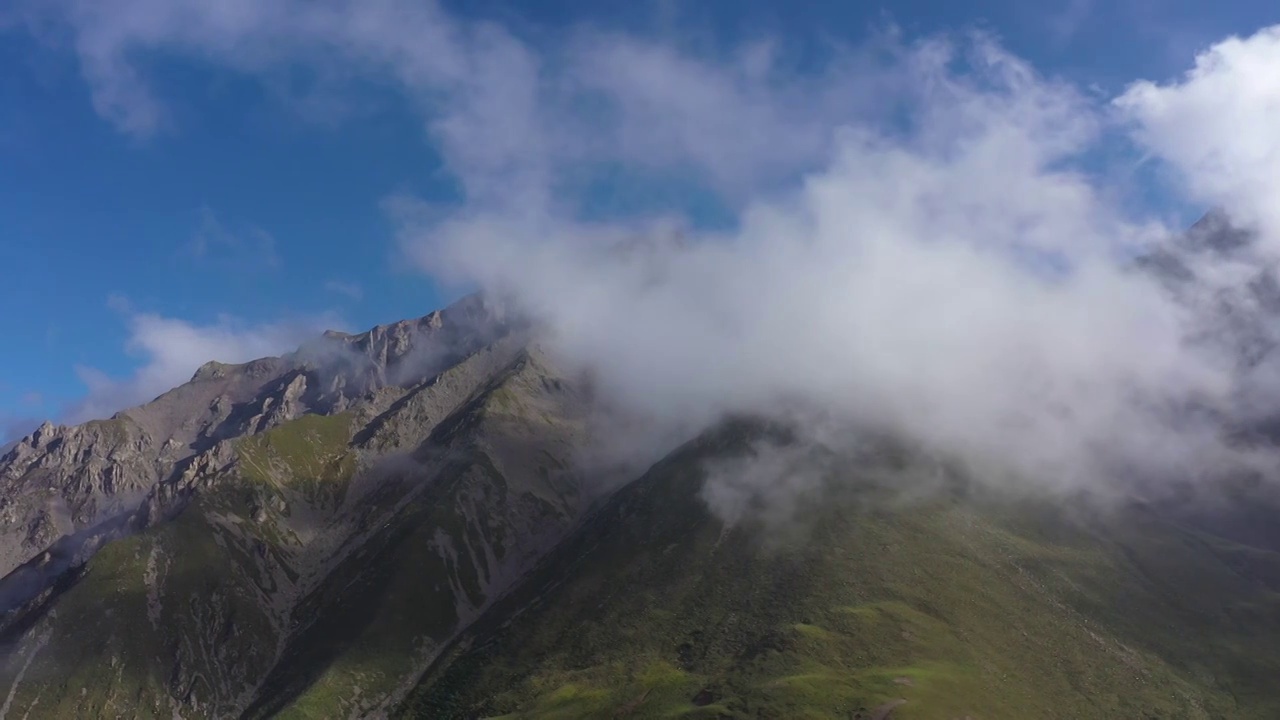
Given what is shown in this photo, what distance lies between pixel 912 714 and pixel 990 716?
22.3 meters

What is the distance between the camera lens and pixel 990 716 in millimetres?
199875

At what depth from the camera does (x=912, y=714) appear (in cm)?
19225

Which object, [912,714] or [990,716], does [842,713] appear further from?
[990,716]

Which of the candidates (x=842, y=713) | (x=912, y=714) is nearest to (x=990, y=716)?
(x=912, y=714)

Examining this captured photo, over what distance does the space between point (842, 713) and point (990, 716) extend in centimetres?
3461

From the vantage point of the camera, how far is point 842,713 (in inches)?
7859

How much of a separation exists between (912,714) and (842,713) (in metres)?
16.0
